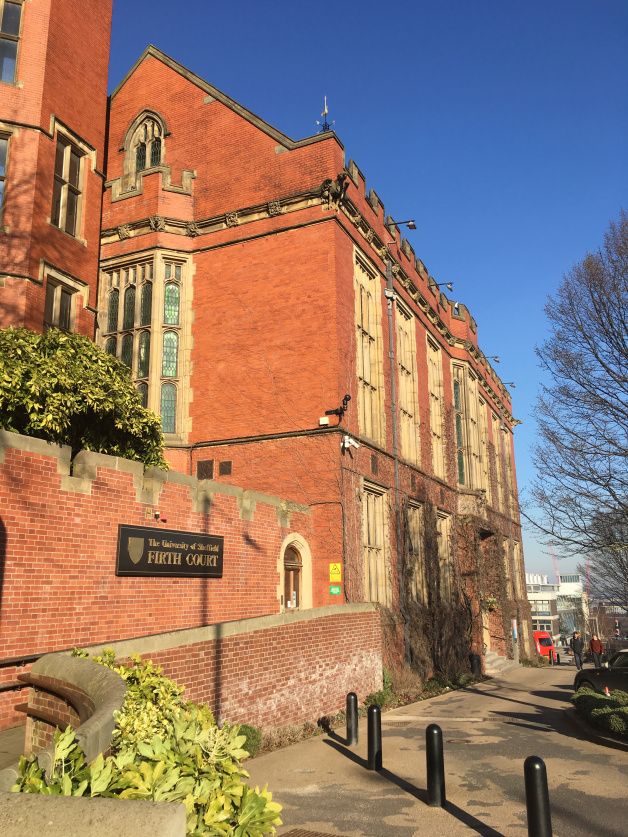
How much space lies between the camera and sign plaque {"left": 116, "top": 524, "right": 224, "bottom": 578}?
1057 centimetres

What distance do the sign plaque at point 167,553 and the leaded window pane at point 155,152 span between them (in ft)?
43.9

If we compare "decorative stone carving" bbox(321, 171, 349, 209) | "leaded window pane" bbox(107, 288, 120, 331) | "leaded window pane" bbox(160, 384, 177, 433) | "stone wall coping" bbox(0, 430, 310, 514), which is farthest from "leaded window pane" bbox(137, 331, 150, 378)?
"stone wall coping" bbox(0, 430, 310, 514)

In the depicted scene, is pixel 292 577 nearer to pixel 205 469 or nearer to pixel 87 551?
pixel 205 469

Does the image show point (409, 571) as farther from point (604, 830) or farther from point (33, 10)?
point (33, 10)

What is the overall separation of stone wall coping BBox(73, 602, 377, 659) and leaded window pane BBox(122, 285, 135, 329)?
33.6 ft

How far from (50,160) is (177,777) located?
14.9 m

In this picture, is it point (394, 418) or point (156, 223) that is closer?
point (156, 223)

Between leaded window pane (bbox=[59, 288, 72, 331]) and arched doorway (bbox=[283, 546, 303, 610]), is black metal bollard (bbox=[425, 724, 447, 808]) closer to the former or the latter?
arched doorway (bbox=[283, 546, 303, 610])

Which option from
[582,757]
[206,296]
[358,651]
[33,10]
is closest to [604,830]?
[582,757]

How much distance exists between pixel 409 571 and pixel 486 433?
1680 cm

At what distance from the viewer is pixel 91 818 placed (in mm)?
3258

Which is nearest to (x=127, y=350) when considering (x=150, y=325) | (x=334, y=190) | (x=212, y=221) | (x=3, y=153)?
(x=150, y=325)

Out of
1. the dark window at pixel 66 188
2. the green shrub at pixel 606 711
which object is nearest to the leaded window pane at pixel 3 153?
the dark window at pixel 66 188

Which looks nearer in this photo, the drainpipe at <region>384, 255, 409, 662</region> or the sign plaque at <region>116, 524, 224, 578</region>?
the sign plaque at <region>116, 524, 224, 578</region>
